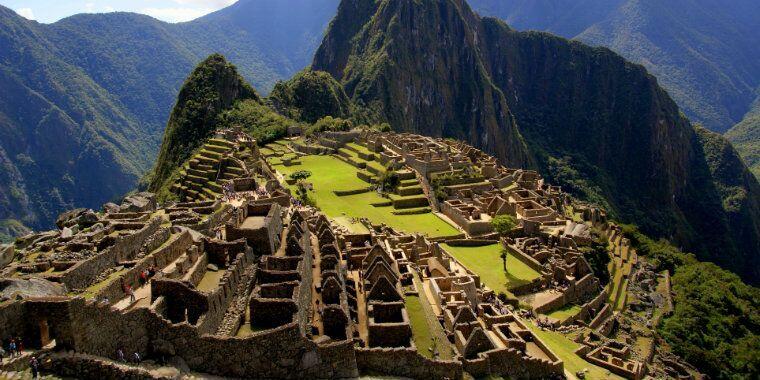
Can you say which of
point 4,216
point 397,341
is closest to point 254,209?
point 397,341

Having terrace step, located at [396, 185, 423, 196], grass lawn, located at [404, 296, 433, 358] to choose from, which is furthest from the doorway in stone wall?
terrace step, located at [396, 185, 423, 196]

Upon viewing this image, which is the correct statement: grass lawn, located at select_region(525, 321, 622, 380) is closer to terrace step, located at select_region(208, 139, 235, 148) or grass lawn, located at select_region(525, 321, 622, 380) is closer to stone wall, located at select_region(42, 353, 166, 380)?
stone wall, located at select_region(42, 353, 166, 380)

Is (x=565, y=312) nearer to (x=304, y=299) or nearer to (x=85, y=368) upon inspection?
(x=304, y=299)

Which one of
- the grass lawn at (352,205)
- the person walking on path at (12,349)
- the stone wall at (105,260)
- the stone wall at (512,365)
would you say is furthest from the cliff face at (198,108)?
the person walking on path at (12,349)

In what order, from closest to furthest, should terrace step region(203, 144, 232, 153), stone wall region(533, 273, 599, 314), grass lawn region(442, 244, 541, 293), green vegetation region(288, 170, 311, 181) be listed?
stone wall region(533, 273, 599, 314)
grass lawn region(442, 244, 541, 293)
green vegetation region(288, 170, 311, 181)
terrace step region(203, 144, 232, 153)

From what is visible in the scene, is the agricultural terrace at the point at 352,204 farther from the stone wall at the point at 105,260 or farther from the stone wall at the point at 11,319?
the stone wall at the point at 11,319

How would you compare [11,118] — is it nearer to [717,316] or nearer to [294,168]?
[294,168]
